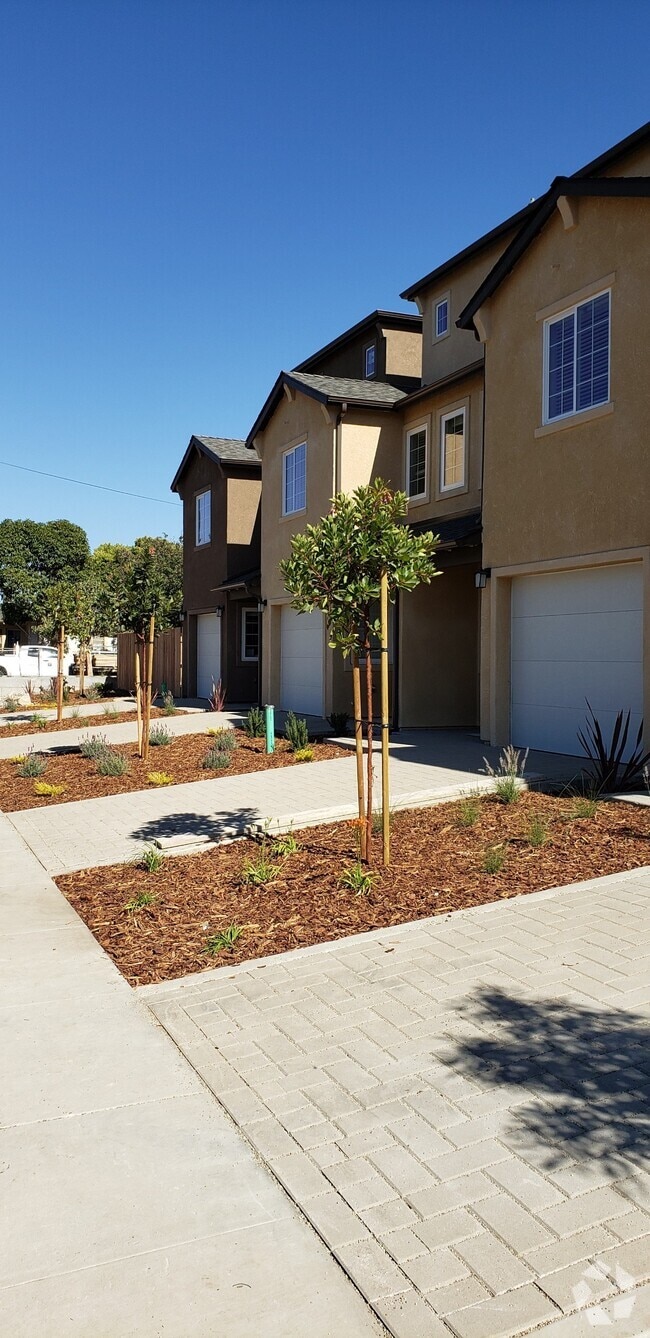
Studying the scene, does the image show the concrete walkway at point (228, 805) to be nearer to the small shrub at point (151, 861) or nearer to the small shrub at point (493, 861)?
the small shrub at point (151, 861)

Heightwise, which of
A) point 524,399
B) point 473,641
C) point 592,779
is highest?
point 524,399

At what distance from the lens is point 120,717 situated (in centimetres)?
2153

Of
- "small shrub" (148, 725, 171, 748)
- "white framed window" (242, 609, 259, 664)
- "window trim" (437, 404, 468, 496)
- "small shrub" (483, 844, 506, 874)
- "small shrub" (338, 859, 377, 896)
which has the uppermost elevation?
"window trim" (437, 404, 468, 496)

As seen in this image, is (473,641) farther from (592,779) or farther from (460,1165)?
(460,1165)

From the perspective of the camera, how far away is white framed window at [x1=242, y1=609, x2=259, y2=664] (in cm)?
2491

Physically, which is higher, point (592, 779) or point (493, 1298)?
point (592, 779)

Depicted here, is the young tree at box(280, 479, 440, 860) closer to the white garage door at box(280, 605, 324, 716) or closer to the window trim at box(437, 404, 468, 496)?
the window trim at box(437, 404, 468, 496)

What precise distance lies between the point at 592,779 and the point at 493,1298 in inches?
295

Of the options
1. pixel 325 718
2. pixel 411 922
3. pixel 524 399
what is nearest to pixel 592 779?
pixel 411 922

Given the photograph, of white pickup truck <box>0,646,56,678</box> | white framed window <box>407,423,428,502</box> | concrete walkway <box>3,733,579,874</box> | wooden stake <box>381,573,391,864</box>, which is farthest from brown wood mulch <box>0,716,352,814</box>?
white pickup truck <box>0,646,56,678</box>

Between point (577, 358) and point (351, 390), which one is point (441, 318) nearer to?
point (351, 390)

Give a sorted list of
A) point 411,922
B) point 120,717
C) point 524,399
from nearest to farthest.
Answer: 1. point 411,922
2. point 524,399
3. point 120,717

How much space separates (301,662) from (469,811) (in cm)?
1178

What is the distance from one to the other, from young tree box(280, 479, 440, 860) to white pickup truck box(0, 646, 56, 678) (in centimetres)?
3700
